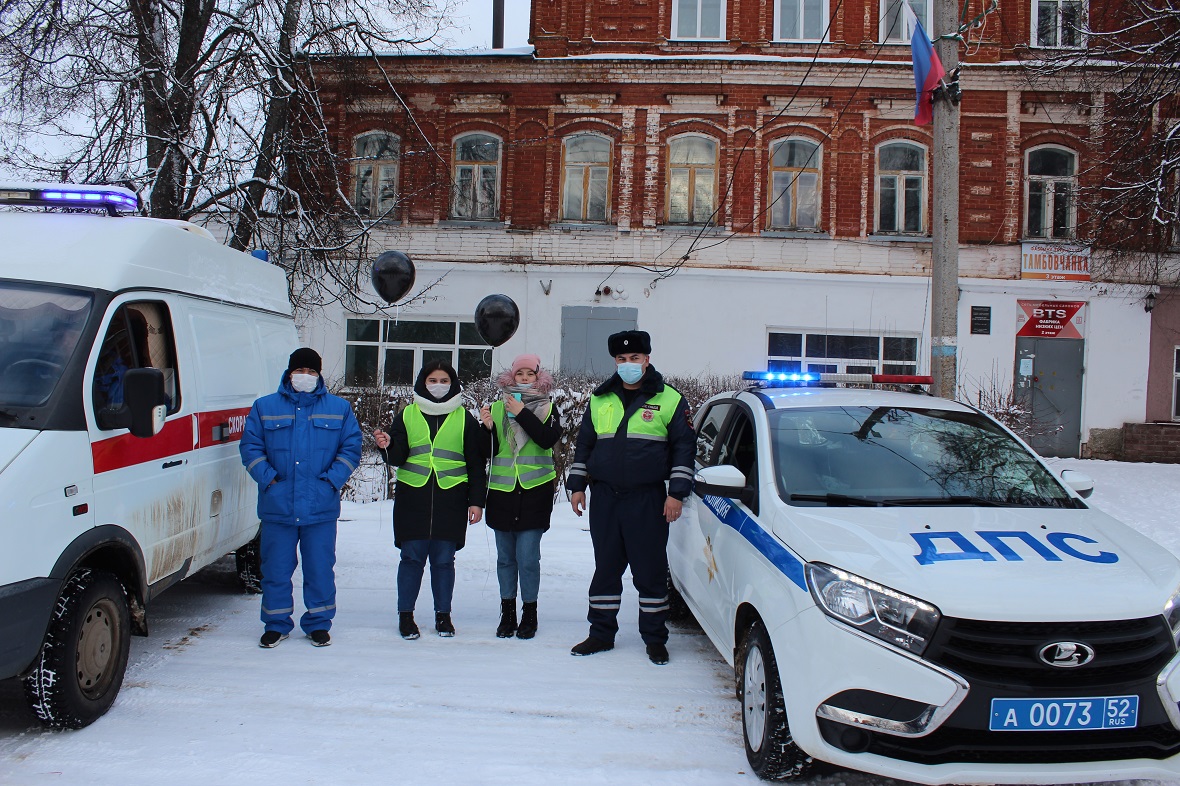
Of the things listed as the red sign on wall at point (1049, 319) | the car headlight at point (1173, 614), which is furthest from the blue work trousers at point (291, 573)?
the red sign on wall at point (1049, 319)

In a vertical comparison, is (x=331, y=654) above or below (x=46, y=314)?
below

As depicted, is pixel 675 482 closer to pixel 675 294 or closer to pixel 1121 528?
pixel 1121 528

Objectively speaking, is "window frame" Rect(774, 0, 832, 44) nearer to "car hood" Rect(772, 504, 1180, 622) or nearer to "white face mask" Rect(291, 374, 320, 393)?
"white face mask" Rect(291, 374, 320, 393)

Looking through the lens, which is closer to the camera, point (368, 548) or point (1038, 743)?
point (1038, 743)

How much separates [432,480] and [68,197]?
2551mm

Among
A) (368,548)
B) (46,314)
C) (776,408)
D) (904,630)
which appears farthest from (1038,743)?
(368,548)

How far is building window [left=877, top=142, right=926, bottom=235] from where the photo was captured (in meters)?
16.3

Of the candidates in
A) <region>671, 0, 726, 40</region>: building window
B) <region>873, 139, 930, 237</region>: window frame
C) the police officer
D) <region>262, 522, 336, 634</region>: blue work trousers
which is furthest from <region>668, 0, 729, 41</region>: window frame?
<region>262, 522, 336, 634</region>: blue work trousers

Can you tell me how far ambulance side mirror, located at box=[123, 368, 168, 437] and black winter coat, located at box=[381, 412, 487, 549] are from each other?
153cm

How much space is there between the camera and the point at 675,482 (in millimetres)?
4492

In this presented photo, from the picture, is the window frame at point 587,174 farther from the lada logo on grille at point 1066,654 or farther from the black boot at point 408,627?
the lada logo on grille at point 1066,654

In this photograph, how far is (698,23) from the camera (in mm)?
16500

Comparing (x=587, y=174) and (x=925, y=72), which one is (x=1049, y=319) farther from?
(x=925, y=72)

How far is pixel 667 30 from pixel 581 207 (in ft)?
13.4
